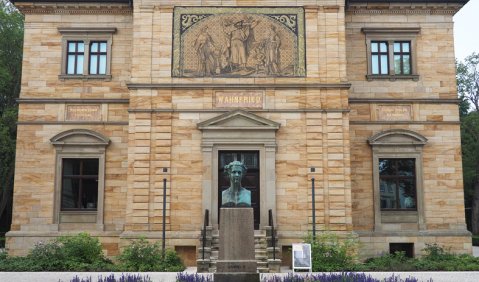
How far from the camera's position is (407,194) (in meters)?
25.6

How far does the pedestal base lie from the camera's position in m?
14.0

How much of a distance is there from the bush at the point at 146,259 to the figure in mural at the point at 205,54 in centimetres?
734

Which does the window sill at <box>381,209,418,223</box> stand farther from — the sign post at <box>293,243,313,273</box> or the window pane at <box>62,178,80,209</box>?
the window pane at <box>62,178,80,209</box>

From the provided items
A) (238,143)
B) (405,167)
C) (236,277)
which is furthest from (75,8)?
(236,277)

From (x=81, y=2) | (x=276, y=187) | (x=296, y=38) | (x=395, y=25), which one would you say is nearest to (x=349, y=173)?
(x=276, y=187)

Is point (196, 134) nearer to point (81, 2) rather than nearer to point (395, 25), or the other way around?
point (81, 2)

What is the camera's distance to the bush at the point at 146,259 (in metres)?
19.9

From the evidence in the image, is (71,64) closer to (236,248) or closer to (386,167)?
(386,167)

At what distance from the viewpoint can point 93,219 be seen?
81.4ft

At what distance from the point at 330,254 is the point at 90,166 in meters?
11.3

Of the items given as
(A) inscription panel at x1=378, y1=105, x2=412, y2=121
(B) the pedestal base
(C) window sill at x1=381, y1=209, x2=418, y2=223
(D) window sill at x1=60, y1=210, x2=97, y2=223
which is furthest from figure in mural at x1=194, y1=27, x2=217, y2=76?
(B) the pedestal base

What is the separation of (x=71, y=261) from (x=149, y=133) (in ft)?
20.5

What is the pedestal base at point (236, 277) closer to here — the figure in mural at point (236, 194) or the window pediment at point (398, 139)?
the figure in mural at point (236, 194)

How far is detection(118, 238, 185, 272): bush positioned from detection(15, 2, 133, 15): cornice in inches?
426
